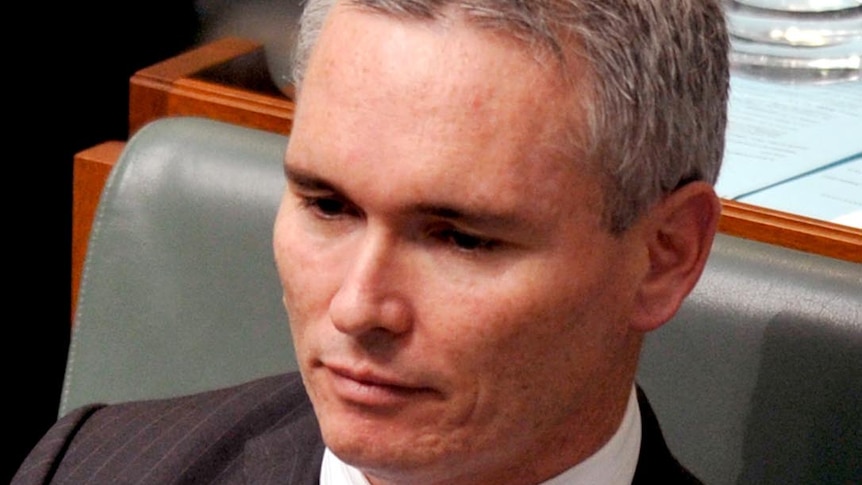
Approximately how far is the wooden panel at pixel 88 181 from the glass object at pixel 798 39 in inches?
30.6

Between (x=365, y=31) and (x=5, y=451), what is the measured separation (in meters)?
1.60

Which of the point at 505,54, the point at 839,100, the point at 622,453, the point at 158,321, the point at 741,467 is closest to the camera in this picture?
the point at 505,54

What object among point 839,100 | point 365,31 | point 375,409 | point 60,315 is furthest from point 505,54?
point 60,315

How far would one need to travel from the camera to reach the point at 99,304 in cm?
160

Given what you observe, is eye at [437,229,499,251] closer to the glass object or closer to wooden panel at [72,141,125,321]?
wooden panel at [72,141,125,321]

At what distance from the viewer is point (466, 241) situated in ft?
3.30

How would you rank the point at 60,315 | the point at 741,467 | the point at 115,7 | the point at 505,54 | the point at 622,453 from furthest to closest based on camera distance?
the point at 60,315 < the point at 115,7 < the point at 741,467 < the point at 622,453 < the point at 505,54

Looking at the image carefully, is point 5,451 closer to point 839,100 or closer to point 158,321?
point 158,321

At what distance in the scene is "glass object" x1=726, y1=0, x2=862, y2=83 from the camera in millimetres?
1944

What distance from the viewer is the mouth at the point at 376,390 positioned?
1004mm

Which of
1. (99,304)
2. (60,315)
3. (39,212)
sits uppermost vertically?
(99,304)

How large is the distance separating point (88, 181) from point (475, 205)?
0.82 m

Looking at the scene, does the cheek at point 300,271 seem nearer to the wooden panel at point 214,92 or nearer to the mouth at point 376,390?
the mouth at point 376,390

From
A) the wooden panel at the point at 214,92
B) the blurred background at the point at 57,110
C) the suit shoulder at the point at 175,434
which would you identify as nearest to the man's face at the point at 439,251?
the suit shoulder at the point at 175,434
